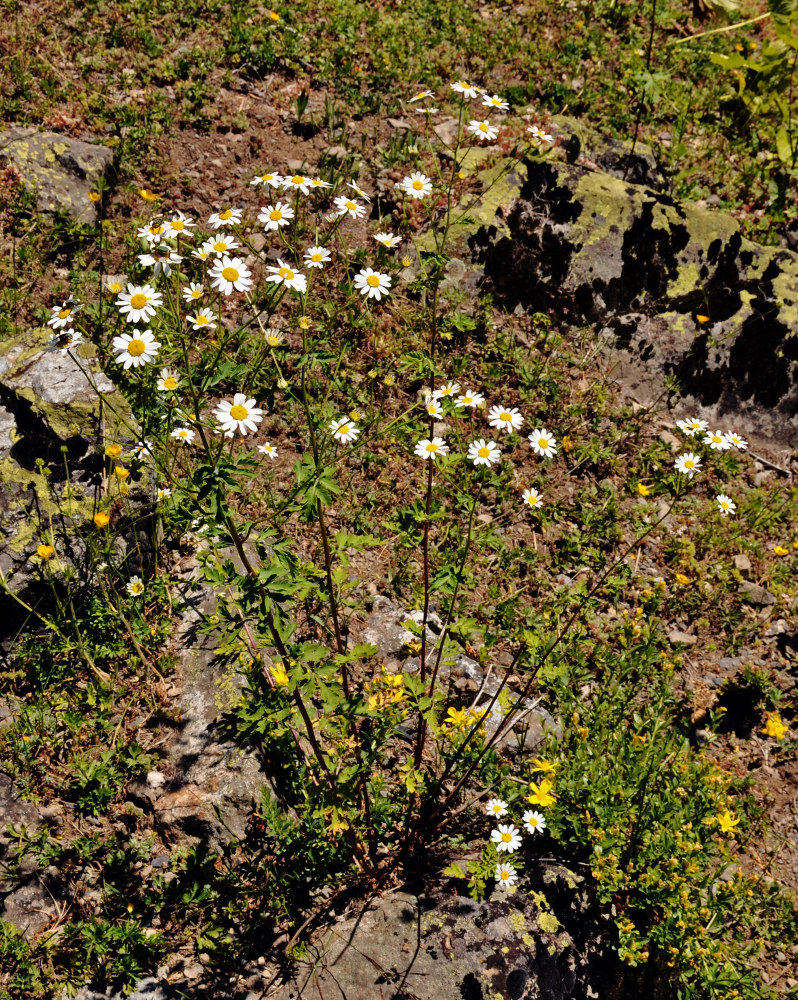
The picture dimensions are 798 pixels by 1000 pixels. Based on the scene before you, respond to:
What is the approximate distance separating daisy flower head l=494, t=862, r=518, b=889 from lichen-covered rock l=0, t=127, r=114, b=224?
18.1 ft

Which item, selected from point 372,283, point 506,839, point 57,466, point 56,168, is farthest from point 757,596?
point 56,168

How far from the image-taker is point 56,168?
564 cm

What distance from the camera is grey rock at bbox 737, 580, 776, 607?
195 inches

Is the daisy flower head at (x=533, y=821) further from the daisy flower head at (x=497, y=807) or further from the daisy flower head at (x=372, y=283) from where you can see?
the daisy flower head at (x=372, y=283)

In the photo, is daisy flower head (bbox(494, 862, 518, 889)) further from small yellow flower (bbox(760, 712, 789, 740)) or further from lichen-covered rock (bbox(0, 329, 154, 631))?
lichen-covered rock (bbox(0, 329, 154, 631))

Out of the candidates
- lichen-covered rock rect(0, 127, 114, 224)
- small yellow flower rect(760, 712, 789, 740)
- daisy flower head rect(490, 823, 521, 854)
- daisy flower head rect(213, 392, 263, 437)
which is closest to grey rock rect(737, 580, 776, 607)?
small yellow flower rect(760, 712, 789, 740)

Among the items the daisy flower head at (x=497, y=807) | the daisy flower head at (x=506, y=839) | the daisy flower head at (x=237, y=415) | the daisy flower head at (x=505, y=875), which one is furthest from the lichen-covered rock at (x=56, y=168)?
the daisy flower head at (x=505, y=875)

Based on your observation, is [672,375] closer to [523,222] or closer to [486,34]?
[523,222]

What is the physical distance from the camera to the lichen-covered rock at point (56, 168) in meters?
5.56

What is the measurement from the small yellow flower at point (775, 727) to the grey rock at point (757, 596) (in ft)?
2.68

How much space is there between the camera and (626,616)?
4688 mm

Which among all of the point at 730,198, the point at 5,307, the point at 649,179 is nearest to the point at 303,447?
the point at 5,307

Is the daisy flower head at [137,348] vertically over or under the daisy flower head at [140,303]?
under

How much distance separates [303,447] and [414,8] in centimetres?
613
